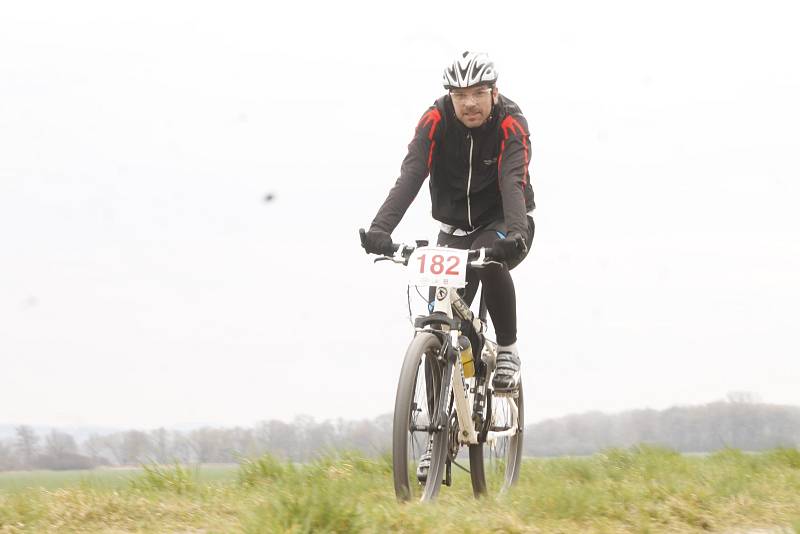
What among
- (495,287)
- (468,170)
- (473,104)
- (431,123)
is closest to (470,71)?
(473,104)

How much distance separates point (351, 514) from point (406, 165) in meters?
2.30

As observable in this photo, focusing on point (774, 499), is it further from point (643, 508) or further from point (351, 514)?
point (351, 514)

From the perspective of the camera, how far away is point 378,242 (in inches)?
219

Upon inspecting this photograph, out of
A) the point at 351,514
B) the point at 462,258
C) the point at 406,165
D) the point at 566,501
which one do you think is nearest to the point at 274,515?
the point at 351,514

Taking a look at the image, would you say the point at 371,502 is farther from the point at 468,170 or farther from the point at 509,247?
the point at 468,170

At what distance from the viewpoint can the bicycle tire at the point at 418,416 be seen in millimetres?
5215

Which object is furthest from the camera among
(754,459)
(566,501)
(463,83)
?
(754,459)

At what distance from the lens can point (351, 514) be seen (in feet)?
13.8

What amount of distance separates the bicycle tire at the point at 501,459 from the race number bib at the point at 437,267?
139cm

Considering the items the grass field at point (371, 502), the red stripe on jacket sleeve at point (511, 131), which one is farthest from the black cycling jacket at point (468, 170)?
the grass field at point (371, 502)

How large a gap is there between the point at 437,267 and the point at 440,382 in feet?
2.14

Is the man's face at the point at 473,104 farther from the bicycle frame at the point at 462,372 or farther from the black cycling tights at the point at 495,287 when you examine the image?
the bicycle frame at the point at 462,372

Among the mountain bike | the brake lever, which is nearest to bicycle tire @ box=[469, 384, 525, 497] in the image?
the mountain bike

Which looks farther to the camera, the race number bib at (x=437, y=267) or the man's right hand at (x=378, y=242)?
the man's right hand at (x=378, y=242)
